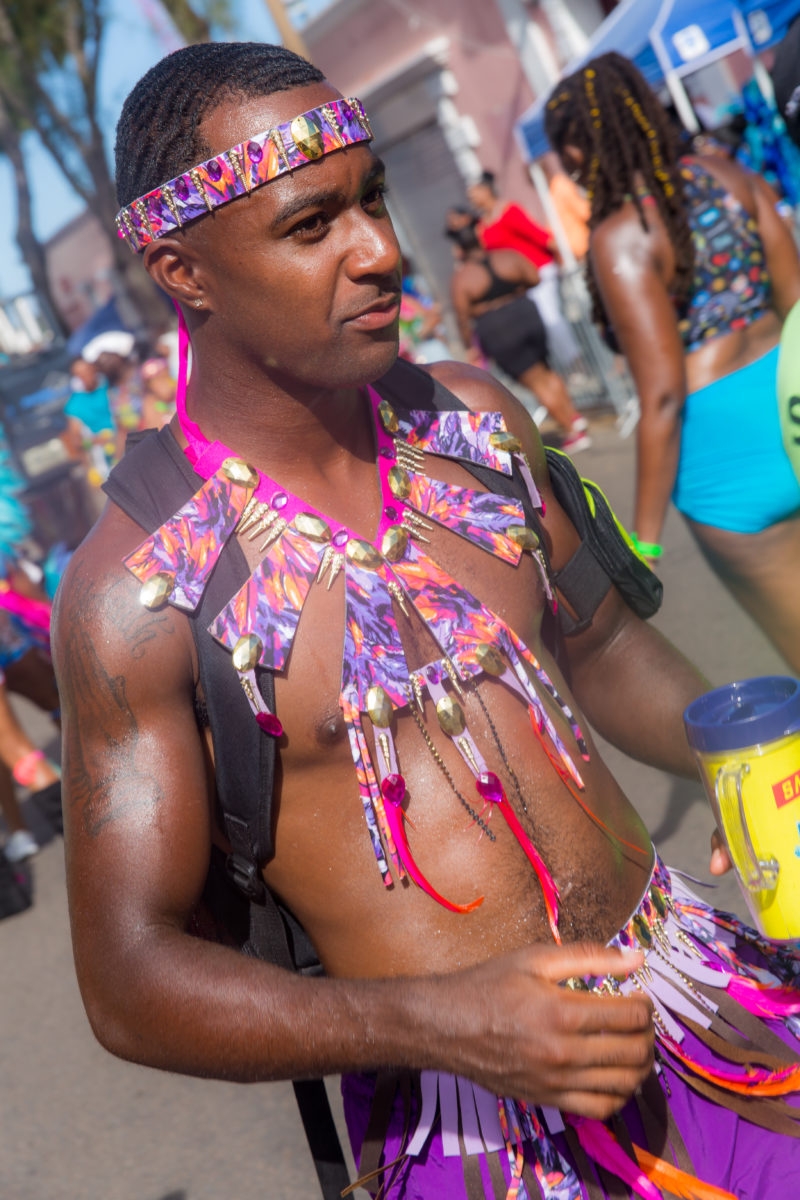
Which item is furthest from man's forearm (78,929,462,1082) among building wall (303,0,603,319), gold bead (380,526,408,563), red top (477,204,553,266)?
building wall (303,0,603,319)

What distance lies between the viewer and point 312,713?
1.74 meters

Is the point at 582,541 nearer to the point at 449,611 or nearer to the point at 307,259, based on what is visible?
the point at 449,611

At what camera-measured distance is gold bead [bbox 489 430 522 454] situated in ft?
6.43

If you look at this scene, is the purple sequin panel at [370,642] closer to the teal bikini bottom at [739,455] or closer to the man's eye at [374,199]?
the man's eye at [374,199]

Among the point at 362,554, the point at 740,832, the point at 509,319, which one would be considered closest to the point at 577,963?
the point at 740,832

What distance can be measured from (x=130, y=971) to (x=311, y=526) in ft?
2.06

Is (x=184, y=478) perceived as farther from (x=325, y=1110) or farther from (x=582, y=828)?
(x=325, y=1110)

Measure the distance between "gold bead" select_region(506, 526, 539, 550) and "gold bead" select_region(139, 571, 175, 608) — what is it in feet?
1.67

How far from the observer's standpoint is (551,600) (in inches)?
77.9

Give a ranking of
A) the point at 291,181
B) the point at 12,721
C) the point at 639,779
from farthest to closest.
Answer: the point at 12,721, the point at 639,779, the point at 291,181

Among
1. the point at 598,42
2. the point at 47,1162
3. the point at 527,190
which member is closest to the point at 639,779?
the point at 47,1162

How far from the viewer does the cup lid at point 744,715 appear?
1583 millimetres

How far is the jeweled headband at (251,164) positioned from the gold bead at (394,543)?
1.65 ft

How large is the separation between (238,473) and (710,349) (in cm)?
213
